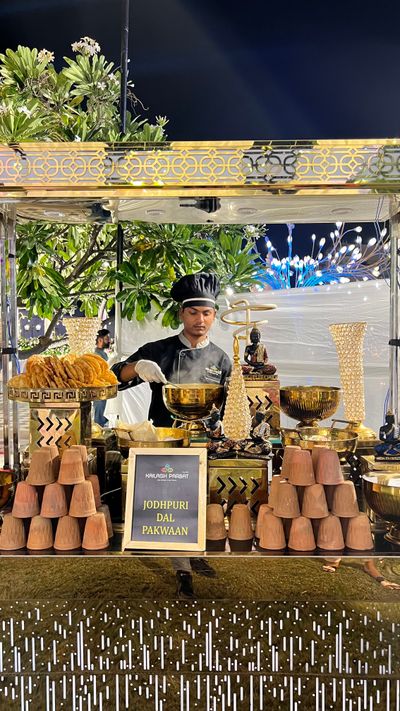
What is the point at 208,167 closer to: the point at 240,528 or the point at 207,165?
the point at 207,165

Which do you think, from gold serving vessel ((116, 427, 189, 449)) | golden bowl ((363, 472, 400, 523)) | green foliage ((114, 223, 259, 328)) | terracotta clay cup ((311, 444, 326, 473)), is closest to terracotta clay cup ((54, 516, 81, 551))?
gold serving vessel ((116, 427, 189, 449))

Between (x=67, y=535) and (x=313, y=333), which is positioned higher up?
(x=313, y=333)

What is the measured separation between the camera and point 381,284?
397cm

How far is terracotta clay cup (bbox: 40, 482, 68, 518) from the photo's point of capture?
1163mm

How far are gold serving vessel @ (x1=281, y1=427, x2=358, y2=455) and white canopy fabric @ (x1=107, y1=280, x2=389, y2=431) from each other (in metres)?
2.36

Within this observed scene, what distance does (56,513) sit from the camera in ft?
3.82

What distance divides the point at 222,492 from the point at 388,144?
0.91m

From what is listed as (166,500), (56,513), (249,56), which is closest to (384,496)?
(166,500)

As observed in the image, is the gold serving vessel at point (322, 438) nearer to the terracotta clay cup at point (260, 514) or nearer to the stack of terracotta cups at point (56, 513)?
the terracotta clay cup at point (260, 514)

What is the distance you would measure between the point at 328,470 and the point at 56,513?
2.02 ft

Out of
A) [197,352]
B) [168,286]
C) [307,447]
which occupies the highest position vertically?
[168,286]

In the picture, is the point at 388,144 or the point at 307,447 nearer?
the point at 388,144

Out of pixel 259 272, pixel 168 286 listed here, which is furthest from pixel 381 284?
pixel 168 286

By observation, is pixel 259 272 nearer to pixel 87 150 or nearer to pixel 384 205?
pixel 384 205
